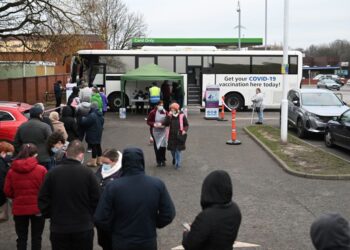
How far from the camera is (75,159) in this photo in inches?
203

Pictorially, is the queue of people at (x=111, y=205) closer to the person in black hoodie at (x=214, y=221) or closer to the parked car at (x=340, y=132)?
the person in black hoodie at (x=214, y=221)

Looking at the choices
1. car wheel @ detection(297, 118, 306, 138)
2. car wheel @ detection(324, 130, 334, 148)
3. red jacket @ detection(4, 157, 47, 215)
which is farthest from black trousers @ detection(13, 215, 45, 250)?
car wheel @ detection(297, 118, 306, 138)

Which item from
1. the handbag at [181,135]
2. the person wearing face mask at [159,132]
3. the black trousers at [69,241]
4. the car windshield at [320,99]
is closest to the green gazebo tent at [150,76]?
the car windshield at [320,99]

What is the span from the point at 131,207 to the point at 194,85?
1031 inches

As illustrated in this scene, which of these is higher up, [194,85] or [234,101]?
[194,85]

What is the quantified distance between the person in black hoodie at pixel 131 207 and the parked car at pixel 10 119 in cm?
890

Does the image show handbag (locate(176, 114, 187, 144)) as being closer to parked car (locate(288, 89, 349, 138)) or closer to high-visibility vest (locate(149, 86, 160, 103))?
parked car (locate(288, 89, 349, 138))

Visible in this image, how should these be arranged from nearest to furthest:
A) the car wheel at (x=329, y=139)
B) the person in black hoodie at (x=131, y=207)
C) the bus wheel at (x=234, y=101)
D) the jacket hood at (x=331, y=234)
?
the jacket hood at (x=331, y=234) → the person in black hoodie at (x=131, y=207) → the car wheel at (x=329, y=139) → the bus wheel at (x=234, y=101)

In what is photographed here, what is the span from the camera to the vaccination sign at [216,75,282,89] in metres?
30.0

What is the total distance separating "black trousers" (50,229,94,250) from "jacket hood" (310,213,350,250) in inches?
104

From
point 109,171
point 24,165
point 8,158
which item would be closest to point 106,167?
point 109,171

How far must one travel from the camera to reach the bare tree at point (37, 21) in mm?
25578

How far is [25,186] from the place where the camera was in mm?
6086

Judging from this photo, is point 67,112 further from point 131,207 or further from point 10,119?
point 131,207
